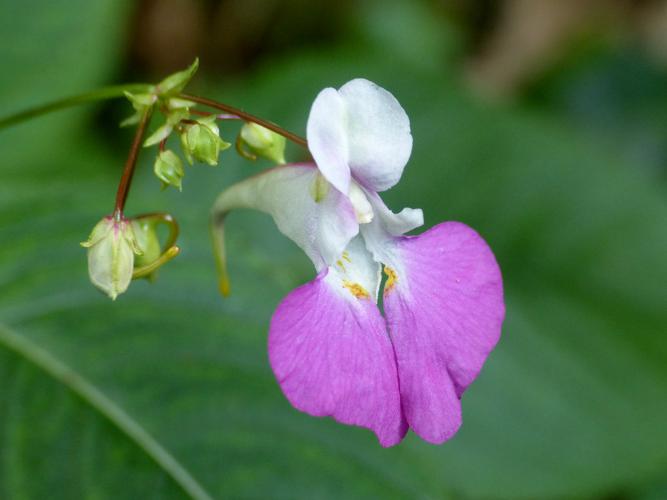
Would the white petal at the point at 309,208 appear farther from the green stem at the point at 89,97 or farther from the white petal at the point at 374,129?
the green stem at the point at 89,97

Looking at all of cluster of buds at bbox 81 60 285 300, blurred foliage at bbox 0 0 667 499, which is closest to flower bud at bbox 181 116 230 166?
cluster of buds at bbox 81 60 285 300

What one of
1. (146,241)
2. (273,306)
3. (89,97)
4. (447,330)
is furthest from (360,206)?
(273,306)

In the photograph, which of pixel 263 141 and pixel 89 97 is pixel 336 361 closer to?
pixel 263 141

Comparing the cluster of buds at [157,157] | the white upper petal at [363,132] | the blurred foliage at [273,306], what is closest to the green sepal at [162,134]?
the cluster of buds at [157,157]

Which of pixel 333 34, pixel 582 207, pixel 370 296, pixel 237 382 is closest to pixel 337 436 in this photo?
pixel 237 382

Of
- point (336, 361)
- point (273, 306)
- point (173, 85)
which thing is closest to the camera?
point (336, 361)

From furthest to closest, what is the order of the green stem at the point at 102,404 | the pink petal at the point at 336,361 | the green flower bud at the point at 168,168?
the green stem at the point at 102,404
the green flower bud at the point at 168,168
the pink petal at the point at 336,361

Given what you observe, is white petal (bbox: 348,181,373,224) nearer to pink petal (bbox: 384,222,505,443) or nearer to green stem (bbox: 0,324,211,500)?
pink petal (bbox: 384,222,505,443)
